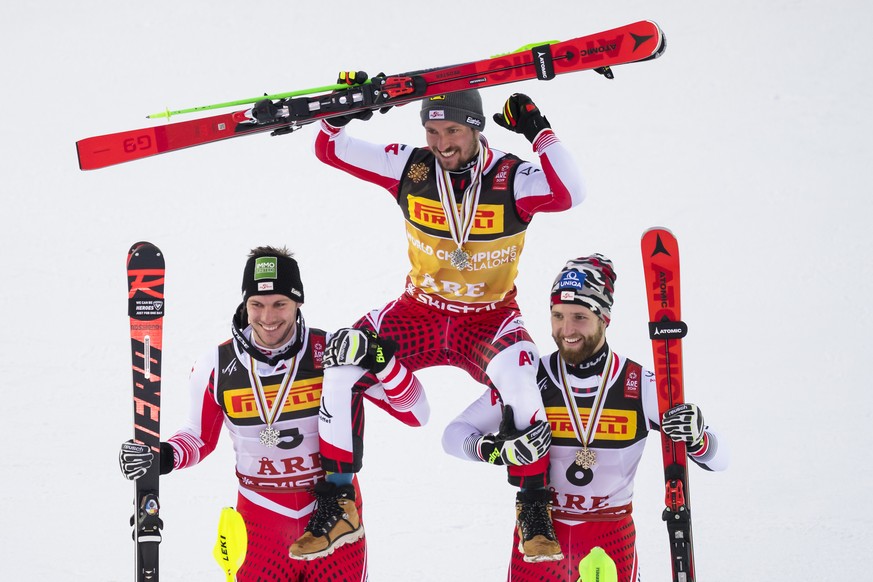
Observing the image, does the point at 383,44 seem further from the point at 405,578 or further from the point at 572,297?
the point at 572,297

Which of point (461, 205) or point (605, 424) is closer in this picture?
point (605, 424)

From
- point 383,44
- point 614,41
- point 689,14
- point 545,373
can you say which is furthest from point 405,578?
point 689,14

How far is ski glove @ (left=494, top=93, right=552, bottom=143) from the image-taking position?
4.73 metres

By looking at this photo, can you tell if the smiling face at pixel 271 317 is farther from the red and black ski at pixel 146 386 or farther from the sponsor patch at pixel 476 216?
the sponsor patch at pixel 476 216

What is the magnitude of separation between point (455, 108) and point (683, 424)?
4.71 feet

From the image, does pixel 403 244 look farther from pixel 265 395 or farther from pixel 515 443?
pixel 515 443

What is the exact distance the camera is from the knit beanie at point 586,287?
4.36m

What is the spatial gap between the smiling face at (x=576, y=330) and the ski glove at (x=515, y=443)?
0.28 metres

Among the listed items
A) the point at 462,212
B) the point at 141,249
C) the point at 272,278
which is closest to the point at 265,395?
the point at 272,278

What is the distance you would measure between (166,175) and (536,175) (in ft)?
16.9

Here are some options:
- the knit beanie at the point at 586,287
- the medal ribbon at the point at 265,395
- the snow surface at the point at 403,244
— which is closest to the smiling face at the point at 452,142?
the knit beanie at the point at 586,287

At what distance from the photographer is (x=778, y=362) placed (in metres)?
7.41

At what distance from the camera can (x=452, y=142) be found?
4.77 meters

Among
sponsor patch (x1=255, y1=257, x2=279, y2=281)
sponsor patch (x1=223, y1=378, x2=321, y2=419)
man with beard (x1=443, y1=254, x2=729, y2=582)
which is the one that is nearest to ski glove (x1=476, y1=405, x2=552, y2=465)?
man with beard (x1=443, y1=254, x2=729, y2=582)
